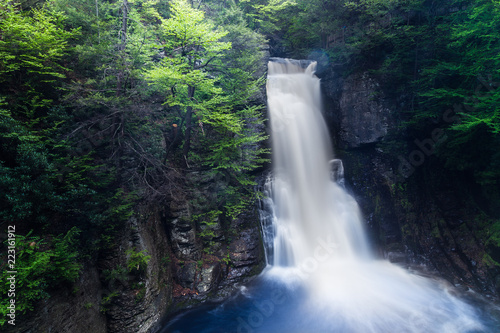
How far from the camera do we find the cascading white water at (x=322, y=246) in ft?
26.4

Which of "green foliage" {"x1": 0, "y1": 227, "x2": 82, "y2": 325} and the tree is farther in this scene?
the tree

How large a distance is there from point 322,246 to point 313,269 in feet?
4.64

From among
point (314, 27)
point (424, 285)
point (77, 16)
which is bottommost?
point (424, 285)

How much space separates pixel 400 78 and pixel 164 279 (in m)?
14.8

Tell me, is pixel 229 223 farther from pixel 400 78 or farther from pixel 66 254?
pixel 400 78

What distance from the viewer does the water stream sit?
7887 mm

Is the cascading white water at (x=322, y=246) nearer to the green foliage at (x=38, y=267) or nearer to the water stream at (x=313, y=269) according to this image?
the water stream at (x=313, y=269)

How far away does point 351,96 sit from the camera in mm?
13102

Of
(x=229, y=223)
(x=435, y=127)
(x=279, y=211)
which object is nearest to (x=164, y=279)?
(x=229, y=223)

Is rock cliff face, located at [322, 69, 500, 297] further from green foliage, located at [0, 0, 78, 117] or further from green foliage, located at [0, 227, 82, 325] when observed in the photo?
green foliage, located at [0, 0, 78, 117]

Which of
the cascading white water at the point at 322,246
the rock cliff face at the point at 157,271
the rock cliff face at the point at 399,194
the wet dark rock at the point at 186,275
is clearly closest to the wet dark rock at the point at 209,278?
the rock cliff face at the point at 157,271

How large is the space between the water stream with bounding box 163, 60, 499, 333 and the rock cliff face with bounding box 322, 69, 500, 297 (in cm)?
81

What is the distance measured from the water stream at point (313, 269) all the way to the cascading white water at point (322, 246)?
0.04 m

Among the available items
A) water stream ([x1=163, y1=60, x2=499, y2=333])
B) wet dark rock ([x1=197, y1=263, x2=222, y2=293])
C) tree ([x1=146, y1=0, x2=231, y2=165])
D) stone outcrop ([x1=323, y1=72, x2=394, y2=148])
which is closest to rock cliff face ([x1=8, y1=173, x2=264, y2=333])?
wet dark rock ([x1=197, y1=263, x2=222, y2=293])
